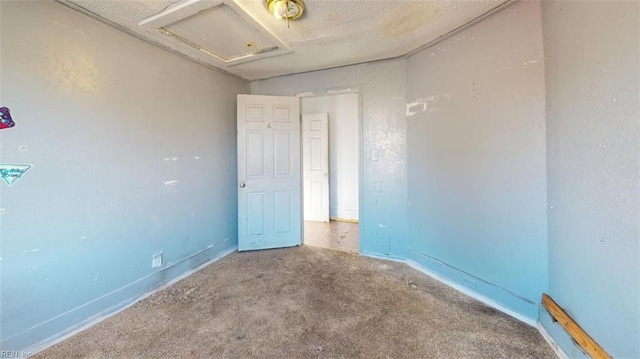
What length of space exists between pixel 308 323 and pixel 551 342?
1519 mm

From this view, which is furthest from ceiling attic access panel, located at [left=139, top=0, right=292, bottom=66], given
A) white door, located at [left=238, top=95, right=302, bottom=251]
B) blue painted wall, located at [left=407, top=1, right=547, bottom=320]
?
blue painted wall, located at [left=407, top=1, right=547, bottom=320]

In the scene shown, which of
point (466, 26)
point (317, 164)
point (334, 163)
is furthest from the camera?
point (334, 163)

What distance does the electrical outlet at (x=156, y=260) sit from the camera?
2.38 metres

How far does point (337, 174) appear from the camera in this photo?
16.6ft

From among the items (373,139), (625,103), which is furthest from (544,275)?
(373,139)

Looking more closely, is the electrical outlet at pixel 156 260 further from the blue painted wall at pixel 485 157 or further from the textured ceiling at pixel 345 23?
the blue painted wall at pixel 485 157

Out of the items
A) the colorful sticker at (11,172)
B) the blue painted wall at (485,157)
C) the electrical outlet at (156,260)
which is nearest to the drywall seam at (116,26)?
the colorful sticker at (11,172)

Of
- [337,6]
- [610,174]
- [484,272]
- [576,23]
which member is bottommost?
[484,272]

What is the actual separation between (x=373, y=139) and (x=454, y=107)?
3.08 ft

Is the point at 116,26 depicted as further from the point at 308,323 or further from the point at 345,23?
the point at 308,323

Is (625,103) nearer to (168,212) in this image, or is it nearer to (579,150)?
(579,150)

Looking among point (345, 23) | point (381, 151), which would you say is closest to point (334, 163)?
point (381, 151)

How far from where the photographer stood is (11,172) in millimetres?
1547

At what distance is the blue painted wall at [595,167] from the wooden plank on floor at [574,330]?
0.03 metres
